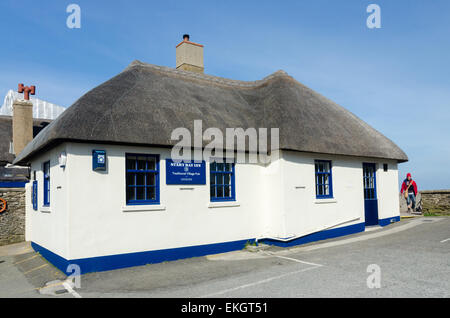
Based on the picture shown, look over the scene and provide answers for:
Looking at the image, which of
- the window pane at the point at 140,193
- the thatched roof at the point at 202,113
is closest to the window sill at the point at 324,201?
the thatched roof at the point at 202,113

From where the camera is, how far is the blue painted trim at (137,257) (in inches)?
338

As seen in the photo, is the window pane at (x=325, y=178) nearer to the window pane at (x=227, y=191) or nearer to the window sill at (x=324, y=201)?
the window sill at (x=324, y=201)

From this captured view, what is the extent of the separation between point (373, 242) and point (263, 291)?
6.17 metres

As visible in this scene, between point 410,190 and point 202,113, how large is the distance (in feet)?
44.1

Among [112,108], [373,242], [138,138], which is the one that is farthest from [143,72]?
[373,242]

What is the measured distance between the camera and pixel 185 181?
1008 centimetres

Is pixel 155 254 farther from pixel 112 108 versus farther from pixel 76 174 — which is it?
pixel 112 108

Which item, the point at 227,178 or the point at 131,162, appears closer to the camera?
the point at 131,162

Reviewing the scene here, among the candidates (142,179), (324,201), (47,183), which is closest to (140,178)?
(142,179)

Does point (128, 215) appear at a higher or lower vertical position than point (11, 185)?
lower

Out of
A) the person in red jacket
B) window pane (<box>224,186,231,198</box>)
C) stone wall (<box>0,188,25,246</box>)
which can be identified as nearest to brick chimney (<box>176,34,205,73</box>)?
window pane (<box>224,186,231,198</box>)

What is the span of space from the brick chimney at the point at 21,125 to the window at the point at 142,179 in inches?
533

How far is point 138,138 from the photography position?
923cm

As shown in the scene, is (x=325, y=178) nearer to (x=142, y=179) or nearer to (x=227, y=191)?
(x=227, y=191)
